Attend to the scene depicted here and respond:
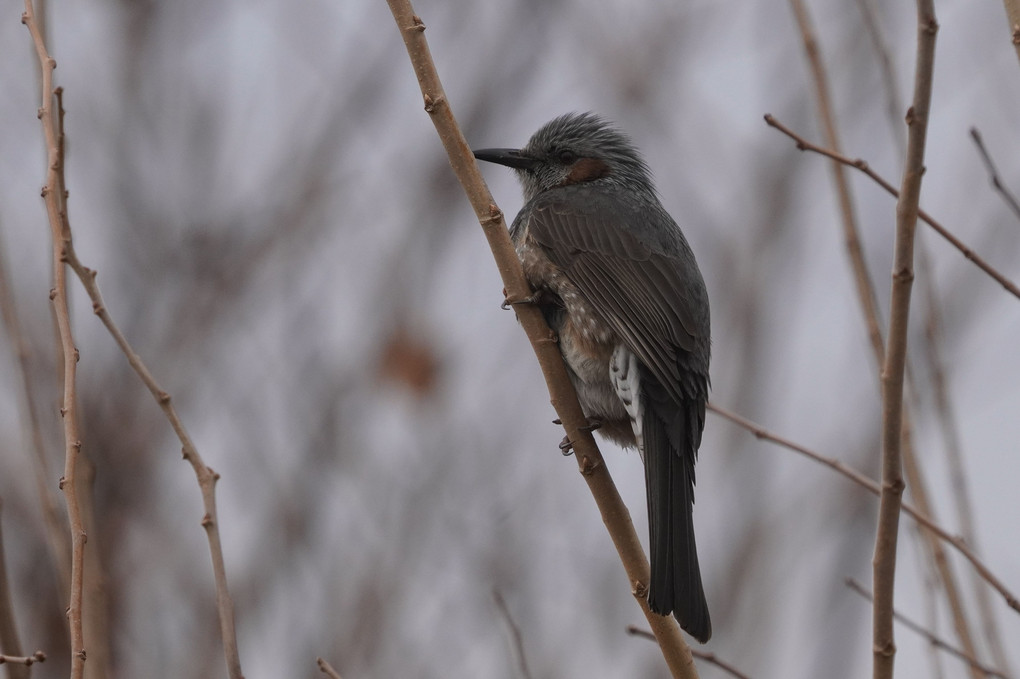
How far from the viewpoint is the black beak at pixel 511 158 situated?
4.22m

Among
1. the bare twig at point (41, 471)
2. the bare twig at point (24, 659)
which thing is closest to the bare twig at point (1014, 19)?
the bare twig at point (24, 659)

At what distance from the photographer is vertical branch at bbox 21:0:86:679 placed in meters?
1.89

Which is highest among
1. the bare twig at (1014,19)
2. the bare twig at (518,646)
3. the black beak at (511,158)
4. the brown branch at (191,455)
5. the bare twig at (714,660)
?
the black beak at (511,158)

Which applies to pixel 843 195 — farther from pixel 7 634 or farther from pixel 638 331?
pixel 7 634

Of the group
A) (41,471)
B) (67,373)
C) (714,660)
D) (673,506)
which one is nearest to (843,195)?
(673,506)

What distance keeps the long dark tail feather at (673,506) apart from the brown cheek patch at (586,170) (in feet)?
4.06

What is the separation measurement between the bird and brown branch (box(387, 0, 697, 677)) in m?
0.07

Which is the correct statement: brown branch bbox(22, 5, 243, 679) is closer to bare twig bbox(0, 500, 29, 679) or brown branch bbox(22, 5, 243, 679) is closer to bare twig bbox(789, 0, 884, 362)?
bare twig bbox(0, 500, 29, 679)

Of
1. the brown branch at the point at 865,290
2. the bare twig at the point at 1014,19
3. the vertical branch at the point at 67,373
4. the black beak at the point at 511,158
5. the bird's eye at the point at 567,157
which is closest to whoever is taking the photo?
the vertical branch at the point at 67,373

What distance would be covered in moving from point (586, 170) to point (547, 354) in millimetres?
1534

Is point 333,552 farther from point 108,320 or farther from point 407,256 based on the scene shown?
point 108,320

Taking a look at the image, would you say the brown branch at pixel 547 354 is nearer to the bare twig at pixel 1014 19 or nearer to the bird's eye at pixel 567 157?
the bare twig at pixel 1014 19

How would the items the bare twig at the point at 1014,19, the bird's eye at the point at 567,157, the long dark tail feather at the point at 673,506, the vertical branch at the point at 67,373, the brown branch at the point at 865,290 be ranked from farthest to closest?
the bird's eye at the point at 567,157
the brown branch at the point at 865,290
the long dark tail feather at the point at 673,506
the bare twig at the point at 1014,19
the vertical branch at the point at 67,373

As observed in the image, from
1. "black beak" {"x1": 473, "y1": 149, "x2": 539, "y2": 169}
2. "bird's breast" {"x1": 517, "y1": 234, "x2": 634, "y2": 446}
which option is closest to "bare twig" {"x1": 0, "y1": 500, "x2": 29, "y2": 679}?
Result: "bird's breast" {"x1": 517, "y1": 234, "x2": 634, "y2": 446}
